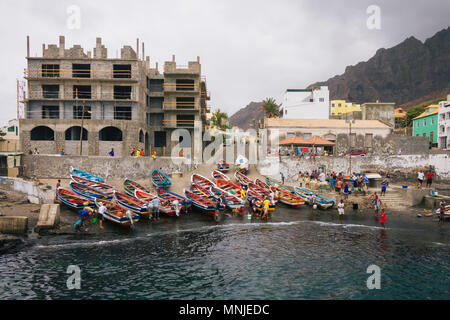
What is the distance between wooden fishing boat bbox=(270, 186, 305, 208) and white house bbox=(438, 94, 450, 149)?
35.8 meters

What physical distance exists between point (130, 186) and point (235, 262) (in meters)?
17.2

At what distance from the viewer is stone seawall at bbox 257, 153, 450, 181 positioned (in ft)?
124

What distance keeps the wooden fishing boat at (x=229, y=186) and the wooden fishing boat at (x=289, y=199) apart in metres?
3.78

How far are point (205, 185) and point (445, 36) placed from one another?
165 meters

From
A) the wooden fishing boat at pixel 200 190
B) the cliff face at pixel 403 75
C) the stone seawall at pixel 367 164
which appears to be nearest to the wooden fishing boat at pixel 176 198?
the wooden fishing boat at pixel 200 190

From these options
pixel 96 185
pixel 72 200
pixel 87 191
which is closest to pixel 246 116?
pixel 96 185

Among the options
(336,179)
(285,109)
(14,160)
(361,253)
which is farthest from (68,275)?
(285,109)

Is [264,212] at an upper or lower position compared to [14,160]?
lower

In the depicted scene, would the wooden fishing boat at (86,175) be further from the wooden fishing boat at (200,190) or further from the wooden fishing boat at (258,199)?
the wooden fishing boat at (258,199)

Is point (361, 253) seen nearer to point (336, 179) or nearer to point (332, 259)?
point (332, 259)

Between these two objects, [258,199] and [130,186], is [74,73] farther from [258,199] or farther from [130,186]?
[258,199]

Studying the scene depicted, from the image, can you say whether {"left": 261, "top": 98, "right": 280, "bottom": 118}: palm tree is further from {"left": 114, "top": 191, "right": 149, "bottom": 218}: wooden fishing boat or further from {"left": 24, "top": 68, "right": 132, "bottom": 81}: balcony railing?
{"left": 114, "top": 191, "right": 149, "bottom": 218}: wooden fishing boat

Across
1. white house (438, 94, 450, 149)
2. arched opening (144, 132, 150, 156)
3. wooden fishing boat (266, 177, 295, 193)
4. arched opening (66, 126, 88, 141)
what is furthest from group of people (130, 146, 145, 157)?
white house (438, 94, 450, 149)
